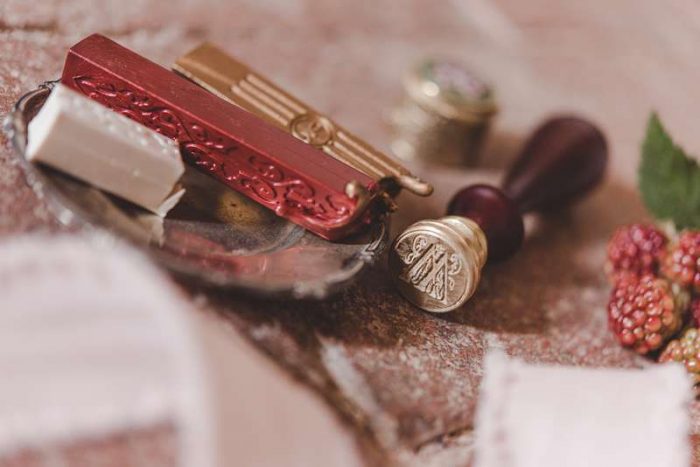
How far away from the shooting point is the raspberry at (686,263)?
0.96 metres

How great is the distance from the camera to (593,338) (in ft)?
3.43

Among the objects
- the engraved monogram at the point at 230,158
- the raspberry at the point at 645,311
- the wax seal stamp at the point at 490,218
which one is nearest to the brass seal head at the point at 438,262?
the wax seal stamp at the point at 490,218

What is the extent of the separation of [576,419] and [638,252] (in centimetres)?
31

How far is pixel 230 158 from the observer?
0.85m

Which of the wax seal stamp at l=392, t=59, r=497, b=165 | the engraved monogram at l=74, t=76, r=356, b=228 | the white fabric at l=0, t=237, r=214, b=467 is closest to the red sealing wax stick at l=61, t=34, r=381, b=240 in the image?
the engraved monogram at l=74, t=76, r=356, b=228

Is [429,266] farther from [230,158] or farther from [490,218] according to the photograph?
[230,158]

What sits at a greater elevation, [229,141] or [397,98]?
[229,141]

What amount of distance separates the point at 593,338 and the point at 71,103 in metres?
0.75

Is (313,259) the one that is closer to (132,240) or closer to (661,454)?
(132,240)

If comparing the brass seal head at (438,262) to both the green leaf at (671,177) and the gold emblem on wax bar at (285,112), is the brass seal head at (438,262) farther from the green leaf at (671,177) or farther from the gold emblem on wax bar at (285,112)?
the green leaf at (671,177)

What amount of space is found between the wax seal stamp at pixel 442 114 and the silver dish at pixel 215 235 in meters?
0.45

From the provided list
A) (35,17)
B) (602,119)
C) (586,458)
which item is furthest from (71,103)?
(602,119)

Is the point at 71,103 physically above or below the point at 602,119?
above

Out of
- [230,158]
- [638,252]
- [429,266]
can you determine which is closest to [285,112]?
[230,158]
